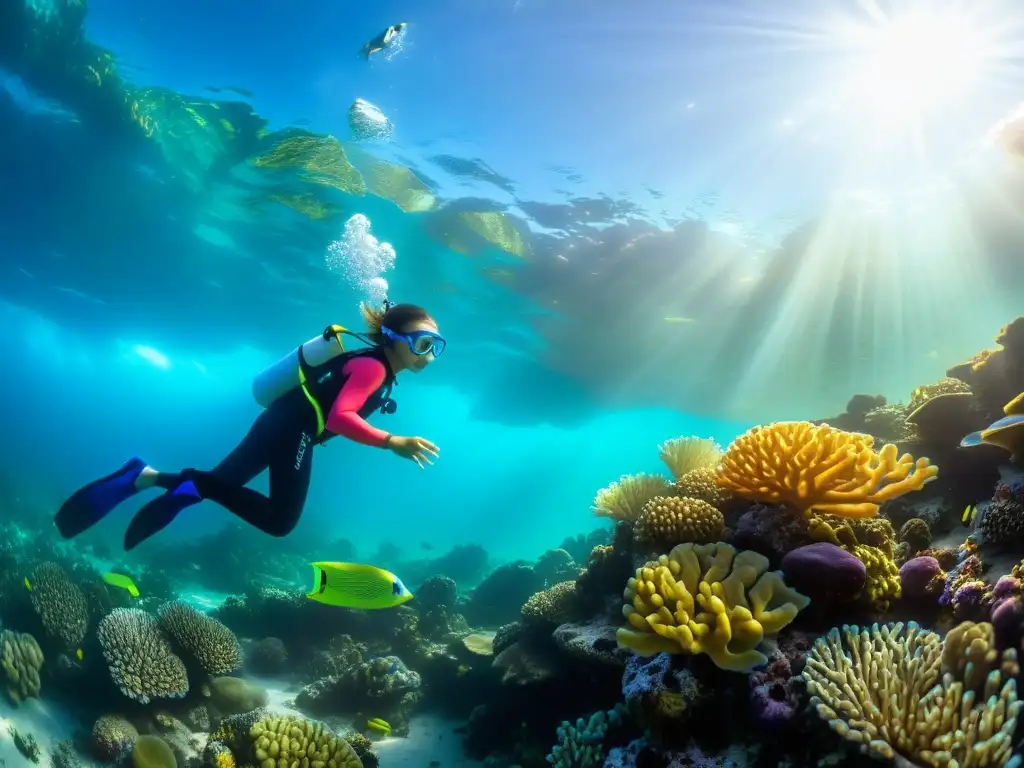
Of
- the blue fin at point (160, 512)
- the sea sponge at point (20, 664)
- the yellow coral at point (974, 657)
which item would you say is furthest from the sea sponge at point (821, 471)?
the sea sponge at point (20, 664)

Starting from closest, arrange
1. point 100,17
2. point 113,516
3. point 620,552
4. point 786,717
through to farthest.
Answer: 1. point 786,717
2. point 620,552
3. point 100,17
4. point 113,516

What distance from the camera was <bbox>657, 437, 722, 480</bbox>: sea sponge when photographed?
21.5ft

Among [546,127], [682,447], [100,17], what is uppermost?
[546,127]

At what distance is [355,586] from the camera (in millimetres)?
4277

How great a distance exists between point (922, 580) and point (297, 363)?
5.67 metres

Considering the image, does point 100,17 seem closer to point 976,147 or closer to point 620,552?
point 620,552

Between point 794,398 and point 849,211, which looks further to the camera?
point 794,398

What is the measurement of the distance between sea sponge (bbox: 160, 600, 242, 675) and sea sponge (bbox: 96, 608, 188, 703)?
0.16 metres

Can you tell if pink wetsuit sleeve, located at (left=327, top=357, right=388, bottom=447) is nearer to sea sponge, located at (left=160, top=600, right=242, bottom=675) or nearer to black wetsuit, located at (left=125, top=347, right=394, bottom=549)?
black wetsuit, located at (left=125, top=347, right=394, bottom=549)

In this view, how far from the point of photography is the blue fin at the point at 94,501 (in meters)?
5.06

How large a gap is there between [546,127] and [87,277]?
2678 cm

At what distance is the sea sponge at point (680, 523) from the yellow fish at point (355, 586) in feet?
7.62

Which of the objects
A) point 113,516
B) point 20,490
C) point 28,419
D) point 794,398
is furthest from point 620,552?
point 28,419

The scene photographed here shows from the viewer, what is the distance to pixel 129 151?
666 inches
